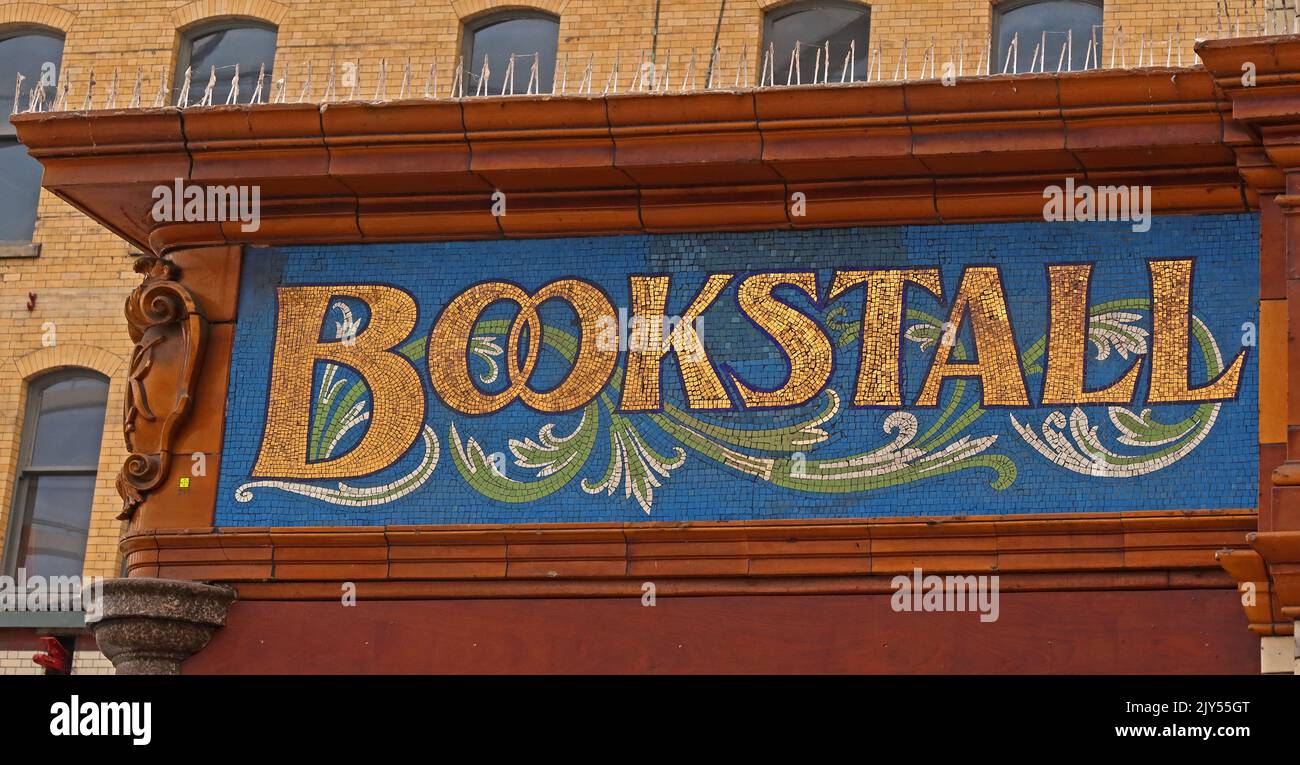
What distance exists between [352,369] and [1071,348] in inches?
181

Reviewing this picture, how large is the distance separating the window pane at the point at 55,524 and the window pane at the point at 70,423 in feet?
0.65

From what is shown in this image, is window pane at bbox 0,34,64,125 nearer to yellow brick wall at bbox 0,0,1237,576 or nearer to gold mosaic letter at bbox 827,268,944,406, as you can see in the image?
yellow brick wall at bbox 0,0,1237,576

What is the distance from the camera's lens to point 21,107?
24391mm

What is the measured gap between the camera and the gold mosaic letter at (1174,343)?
14.6 m

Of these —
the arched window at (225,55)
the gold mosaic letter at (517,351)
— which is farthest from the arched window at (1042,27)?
the gold mosaic letter at (517,351)

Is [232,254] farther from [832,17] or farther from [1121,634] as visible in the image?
[832,17]

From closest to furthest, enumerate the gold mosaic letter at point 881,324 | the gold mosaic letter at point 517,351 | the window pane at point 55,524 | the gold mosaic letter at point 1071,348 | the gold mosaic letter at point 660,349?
the gold mosaic letter at point 1071,348
the gold mosaic letter at point 881,324
the gold mosaic letter at point 660,349
the gold mosaic letter at point 517,351
the window pane at point 55,524

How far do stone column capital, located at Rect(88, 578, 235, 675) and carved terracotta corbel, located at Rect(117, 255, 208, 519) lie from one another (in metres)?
0.87

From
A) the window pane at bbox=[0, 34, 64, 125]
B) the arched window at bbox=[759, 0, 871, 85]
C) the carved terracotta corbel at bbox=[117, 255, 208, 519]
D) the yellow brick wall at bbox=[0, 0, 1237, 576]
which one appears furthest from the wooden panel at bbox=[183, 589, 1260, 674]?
the window pane at bbox=[0, 34, 64, 125]

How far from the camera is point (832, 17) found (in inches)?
912

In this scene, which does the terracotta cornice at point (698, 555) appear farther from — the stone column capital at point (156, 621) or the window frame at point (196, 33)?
the window frame at point (196, 33)

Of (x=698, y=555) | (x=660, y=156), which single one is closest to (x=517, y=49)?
(x=660, y=156)

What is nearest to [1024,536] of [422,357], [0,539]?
[422,357]

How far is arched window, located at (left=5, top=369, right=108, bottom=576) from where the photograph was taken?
23188mm
